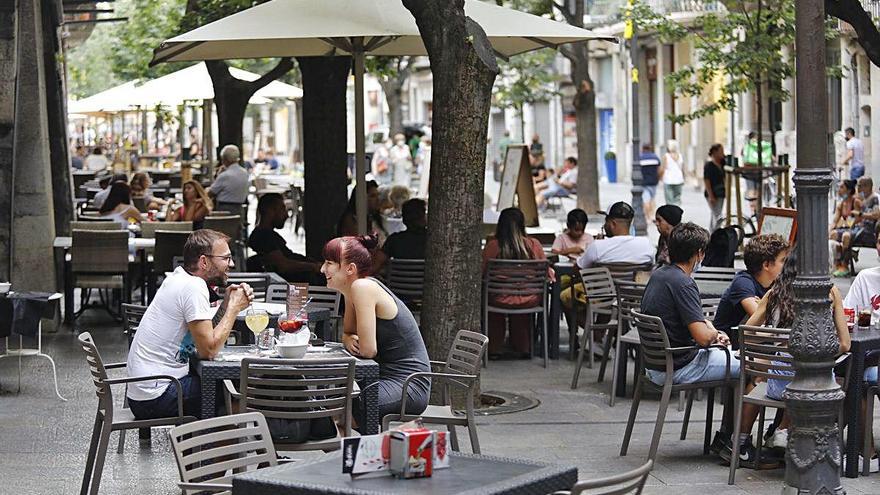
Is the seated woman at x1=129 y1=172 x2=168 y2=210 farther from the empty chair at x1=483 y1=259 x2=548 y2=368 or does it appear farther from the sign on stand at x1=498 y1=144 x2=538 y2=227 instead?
the empty chair at x1=483 y1=259 x2=548 y2=368

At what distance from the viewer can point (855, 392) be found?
9.17 meters

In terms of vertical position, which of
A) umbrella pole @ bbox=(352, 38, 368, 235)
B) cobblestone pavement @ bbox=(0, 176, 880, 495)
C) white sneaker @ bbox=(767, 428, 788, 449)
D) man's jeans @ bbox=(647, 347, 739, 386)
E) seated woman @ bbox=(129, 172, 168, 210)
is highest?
umbrella pole @ bbox=(352, 38, 368, 235)

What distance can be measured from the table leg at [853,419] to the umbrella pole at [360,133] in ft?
20.5

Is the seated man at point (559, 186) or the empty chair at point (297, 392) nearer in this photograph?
the empty chair at point (297, 392)

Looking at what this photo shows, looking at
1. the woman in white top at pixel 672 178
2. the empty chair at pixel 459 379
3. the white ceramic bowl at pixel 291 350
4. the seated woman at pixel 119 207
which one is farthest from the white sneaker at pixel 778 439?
the woman in white top at pixel 672 178

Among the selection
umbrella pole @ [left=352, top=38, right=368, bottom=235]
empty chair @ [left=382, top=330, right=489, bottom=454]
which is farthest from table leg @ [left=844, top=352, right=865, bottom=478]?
→ umbrella pole @ [left=352, top=38, right=368, bottom=235]

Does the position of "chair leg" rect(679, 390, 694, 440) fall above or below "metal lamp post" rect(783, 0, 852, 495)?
below

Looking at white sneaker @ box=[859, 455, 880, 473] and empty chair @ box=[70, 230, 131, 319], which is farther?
empty chair @ box=[70, 230, 131, 319]

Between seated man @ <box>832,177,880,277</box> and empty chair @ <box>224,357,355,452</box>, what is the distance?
49.3ft

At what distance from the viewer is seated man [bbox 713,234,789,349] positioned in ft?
32.6

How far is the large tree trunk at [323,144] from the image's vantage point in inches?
736

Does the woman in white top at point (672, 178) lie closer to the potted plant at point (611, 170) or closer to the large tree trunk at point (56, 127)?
the large tree trunk at point (56, 127)

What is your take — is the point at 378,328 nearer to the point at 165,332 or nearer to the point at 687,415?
the point at 165,332

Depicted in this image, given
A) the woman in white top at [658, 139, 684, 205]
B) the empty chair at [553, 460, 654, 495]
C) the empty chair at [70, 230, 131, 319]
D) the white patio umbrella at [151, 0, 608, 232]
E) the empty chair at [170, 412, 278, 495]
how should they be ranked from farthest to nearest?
the woman in white top at [658, 139, 684, 205], the empty chair at [70, 230, 131, 319], the white patio umbrella at [151, 0, 608, 232], the empty chair at [170, 412, 278, 495], the empty chair at [553, 460, 654, 495]
